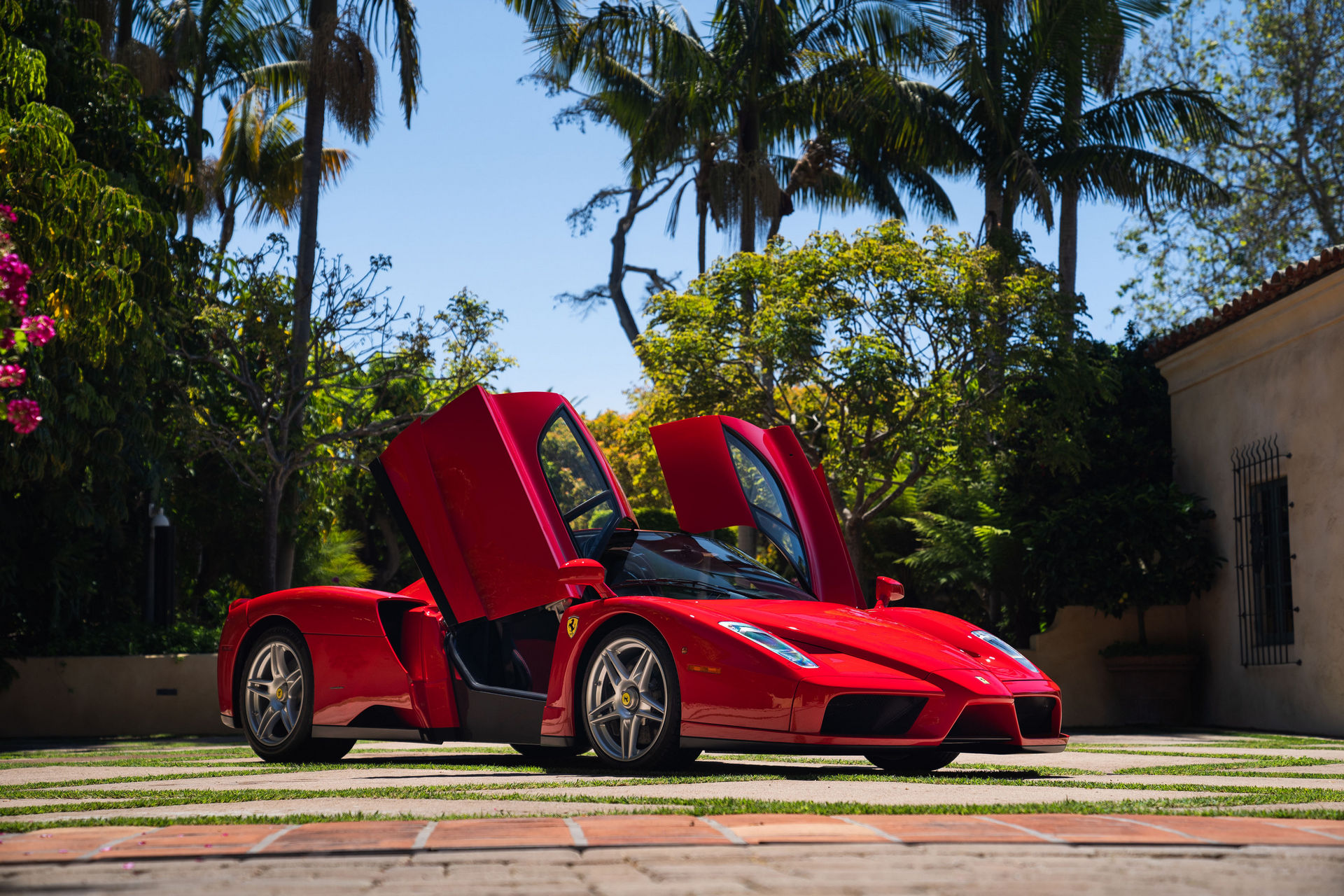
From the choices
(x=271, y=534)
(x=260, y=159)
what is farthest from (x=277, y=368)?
(x=260, y=159)

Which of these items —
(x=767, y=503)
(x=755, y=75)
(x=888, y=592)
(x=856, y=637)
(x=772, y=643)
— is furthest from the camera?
(x=755, y=75)

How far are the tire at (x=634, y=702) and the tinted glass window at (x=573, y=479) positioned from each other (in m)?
1.08

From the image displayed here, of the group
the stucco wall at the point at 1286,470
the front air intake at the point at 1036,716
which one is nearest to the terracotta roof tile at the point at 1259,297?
the stucco wall at the point at 1286,470

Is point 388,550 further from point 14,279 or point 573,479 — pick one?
point 14,279

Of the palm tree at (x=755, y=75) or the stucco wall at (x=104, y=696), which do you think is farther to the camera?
the palm tree at (x=755, y=75)

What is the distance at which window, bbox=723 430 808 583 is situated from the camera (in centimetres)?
752

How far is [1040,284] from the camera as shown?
1541 centimetres

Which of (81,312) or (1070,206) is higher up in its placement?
(1070,206)

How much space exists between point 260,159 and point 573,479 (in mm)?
19585

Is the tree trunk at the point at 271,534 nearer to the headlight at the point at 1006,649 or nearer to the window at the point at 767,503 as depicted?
the window at the point at 767,503

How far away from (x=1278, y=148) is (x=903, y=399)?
61.5 ft

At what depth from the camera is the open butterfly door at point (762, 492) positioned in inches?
297

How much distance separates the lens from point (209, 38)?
2136 centimetres

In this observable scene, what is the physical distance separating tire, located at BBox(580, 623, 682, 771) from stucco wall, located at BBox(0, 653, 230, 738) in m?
10.0
